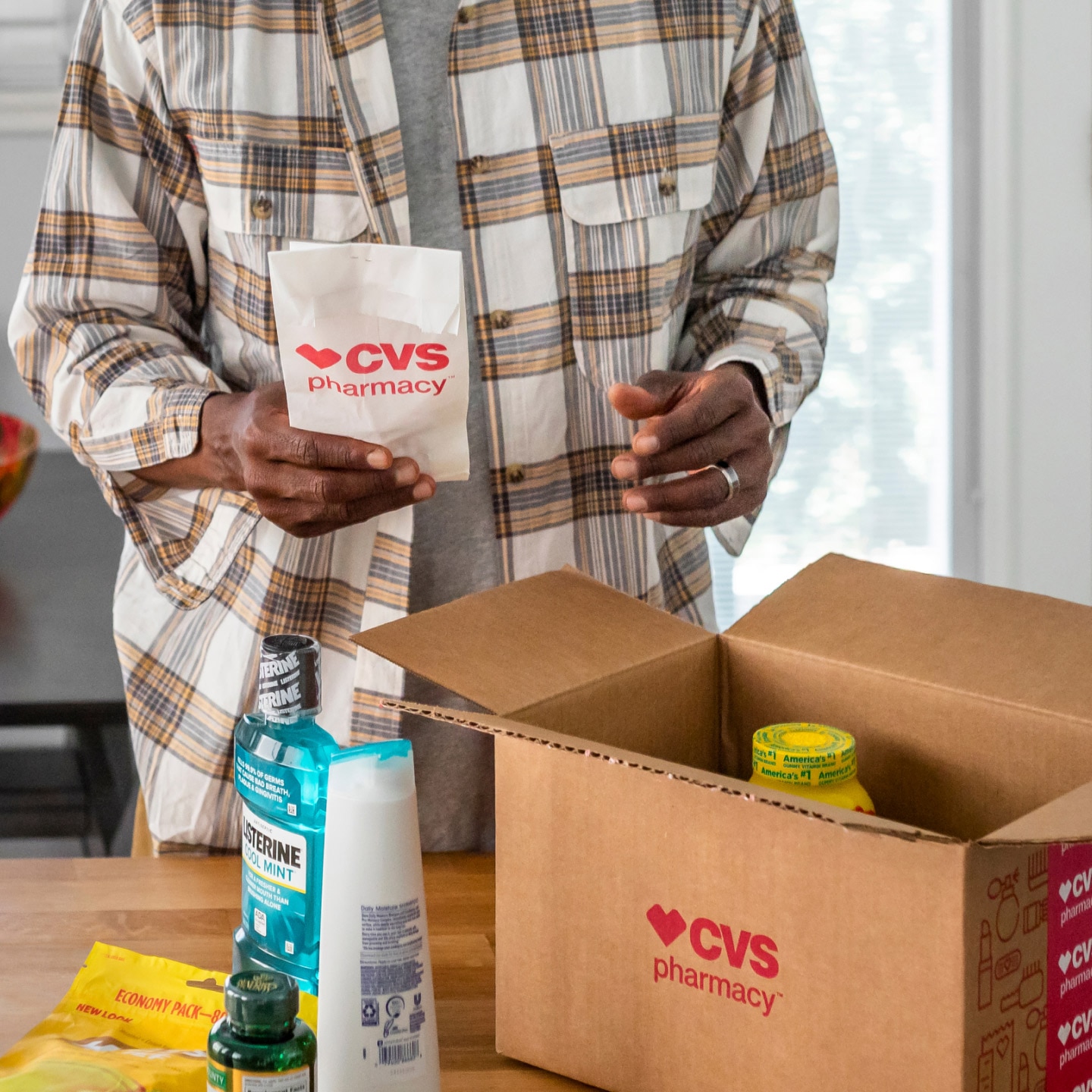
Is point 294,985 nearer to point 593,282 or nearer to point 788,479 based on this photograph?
point 593,282

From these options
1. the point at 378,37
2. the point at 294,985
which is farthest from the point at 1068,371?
the point at 294,985

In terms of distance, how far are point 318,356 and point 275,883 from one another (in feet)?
1.02

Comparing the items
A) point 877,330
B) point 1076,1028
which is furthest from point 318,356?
Result: point 877,330

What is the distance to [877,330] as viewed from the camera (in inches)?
→ 94.7

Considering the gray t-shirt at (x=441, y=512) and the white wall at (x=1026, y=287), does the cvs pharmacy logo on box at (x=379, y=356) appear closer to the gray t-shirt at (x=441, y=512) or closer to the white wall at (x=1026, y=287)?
the gray t-shirt at (x=441, y=512)

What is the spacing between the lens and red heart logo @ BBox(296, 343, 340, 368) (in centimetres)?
76

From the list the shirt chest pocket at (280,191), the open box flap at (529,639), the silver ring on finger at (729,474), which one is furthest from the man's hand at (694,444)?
the shirt chest pocket at (280,191)

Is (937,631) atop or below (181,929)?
atop

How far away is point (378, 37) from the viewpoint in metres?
1.02

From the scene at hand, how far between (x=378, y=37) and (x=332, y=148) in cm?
10

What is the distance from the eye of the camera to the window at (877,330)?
2.31m

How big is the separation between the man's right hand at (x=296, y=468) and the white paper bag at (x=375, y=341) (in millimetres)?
17

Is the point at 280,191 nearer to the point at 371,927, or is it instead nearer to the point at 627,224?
the point at 627,224

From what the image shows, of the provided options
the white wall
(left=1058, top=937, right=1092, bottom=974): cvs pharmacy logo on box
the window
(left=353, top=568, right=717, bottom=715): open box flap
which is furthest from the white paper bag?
the white wall
